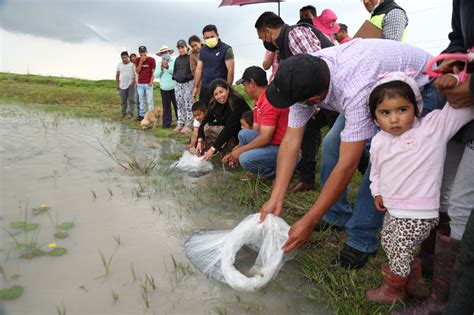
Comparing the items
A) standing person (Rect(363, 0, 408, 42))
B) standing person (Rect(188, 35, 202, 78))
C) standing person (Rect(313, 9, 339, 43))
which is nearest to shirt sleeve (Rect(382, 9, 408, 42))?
standing person (Rect(363, 0, 408, 42))

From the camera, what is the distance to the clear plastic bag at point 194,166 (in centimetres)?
384

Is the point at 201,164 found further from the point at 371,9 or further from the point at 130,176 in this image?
the point at 371,9

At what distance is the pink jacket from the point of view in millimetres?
1514

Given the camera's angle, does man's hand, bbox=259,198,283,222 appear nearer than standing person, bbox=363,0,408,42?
Yes

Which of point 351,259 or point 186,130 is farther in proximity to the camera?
point 186,130

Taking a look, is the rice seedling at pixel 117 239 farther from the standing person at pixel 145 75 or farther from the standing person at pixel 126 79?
the standing person at pixel 126 79

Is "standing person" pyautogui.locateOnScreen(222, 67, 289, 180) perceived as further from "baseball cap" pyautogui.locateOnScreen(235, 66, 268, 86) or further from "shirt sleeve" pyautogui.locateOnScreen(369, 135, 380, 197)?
"shirt sleeve" pyautogui.locateOnScreen(369, 135, 380, 197)

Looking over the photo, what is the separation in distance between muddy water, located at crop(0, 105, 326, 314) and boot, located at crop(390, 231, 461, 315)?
48cm

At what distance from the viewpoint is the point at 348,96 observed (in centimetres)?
175

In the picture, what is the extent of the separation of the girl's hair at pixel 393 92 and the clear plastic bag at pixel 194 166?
8.03 ft

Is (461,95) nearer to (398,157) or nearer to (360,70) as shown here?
(398,157)

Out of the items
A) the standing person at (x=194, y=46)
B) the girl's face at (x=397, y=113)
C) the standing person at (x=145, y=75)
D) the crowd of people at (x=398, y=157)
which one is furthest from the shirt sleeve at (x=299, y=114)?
the standing person at (x=145, y=75)

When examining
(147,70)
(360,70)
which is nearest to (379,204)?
(360,70)

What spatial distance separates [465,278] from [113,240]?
5.85ft
